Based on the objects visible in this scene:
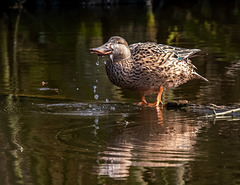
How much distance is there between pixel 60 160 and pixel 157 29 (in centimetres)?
1360

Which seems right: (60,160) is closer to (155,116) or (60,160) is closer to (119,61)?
(155,116)

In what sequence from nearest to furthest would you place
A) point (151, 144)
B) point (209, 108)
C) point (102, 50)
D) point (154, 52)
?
point (151, 144) < point (209, 108) < point (102, 50) < point (154, 52)

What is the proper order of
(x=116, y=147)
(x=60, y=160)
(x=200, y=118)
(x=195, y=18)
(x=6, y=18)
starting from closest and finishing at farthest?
(x=60, y=160) → (x=116, y=147) → (x=200, y=118) → (x=195, y=18) → (x=6, y=18)

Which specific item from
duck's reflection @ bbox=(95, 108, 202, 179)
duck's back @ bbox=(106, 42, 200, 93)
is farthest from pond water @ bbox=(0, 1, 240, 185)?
duck's back @ bbox=(106, 42, 200, 93)

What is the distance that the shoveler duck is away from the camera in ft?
25.2

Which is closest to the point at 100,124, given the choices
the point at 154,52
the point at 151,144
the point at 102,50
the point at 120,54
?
the point at 151,144

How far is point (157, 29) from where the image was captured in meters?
18.4

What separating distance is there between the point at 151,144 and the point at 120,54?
2273mm

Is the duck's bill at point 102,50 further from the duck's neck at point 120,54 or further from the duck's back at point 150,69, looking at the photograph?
the duck's back at point 150,69

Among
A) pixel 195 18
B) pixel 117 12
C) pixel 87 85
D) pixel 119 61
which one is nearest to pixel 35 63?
pixel 87 85

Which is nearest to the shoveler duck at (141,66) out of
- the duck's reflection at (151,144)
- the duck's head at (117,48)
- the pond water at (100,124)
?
the duck's head at (117,48)

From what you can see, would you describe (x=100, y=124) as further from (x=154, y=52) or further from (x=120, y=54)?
(x=154, y=52)

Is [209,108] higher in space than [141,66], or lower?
lower

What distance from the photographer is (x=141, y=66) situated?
7.68 m
